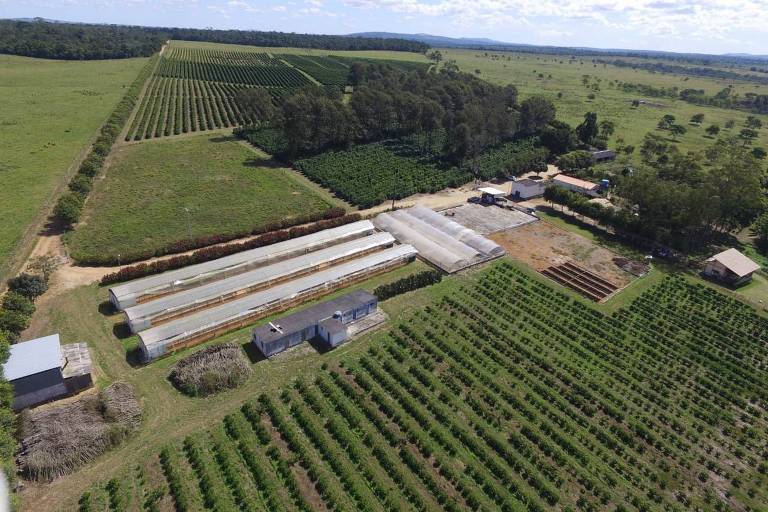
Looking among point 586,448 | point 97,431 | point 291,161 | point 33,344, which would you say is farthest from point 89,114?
point 586,448

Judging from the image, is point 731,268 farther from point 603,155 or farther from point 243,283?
point 243,283

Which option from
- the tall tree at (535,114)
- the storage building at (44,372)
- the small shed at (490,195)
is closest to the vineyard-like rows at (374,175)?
the small shed at (490,195)

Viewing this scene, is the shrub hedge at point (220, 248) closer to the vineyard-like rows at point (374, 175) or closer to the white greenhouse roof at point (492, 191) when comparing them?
the vineyard-like rows at point (374, 175)

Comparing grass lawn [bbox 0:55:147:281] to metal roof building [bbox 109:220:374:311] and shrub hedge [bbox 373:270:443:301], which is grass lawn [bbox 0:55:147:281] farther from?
shrub hedge [bbox 373:270:443:301]

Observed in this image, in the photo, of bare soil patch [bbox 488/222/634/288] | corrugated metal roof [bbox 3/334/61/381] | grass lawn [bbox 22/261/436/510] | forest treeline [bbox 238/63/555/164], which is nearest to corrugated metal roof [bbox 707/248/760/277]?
bare soil patch [bbox 488/222/634/288]

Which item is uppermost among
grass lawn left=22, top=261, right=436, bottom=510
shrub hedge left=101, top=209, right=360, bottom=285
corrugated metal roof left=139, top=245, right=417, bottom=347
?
shrub hedge left=101, top=209, right=360, bottom=285

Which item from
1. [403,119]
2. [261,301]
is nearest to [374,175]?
[403,119]
